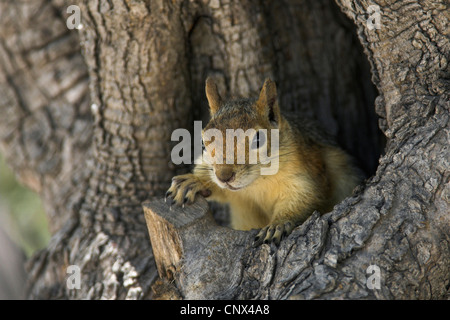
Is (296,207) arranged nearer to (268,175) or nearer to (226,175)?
(268,175)

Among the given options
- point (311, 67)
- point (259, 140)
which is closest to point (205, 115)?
point (311, 67)

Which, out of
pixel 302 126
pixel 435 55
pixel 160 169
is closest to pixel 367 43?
pixel 435 55

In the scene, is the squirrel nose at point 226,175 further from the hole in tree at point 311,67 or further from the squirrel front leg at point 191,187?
the hole in tree at point 311,67

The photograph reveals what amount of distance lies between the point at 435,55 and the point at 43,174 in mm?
2189

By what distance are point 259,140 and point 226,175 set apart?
0.74 feet

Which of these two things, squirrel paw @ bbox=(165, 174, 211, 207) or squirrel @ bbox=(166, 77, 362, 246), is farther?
squirrel paw @ bbox=(165, 174, 211, 207)

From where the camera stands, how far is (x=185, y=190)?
208 centimetres

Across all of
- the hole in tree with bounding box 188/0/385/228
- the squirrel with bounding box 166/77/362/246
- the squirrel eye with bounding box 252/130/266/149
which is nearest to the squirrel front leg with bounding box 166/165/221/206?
the squirrel with bounding box 166/77/362/246

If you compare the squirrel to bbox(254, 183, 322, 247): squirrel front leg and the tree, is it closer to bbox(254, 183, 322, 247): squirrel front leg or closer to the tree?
bbox(254, 183, 322, 247): squirrel front leg

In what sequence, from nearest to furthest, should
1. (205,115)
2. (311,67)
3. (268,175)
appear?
(268,175) < (205,115) < (311,67)

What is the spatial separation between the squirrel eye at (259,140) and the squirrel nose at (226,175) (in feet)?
0.52

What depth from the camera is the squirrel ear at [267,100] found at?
202 centimetres

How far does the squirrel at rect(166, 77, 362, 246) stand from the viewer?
1.88 meters
